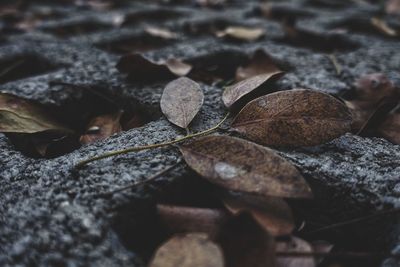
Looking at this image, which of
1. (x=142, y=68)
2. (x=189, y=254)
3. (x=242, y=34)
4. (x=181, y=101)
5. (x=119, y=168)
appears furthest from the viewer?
(x=242, y=34)

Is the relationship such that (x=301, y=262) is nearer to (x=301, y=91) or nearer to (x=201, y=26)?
(x=301, y=91)

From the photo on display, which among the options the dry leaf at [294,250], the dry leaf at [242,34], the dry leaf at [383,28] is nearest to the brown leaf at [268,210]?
the dry leaf at [294,250]

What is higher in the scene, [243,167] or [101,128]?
[243,167]

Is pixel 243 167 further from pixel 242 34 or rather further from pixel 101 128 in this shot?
pixel 242 34

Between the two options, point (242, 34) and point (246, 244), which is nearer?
point (246, 244)

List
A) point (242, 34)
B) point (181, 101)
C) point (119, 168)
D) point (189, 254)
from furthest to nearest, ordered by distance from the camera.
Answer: point (242, 34), point (181, 101), point (119, 168), point (189, 254)

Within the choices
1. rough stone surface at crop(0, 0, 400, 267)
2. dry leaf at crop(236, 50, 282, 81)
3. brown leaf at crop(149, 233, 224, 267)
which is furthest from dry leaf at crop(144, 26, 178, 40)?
brown leaf at crop(149, 233, 224, 267)

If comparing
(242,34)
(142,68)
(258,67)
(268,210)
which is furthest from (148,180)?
(242,34)
